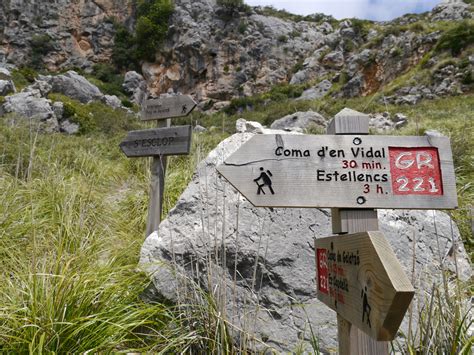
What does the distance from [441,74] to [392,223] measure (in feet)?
48.9

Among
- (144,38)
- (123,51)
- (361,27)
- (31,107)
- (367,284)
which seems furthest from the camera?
(123,51)

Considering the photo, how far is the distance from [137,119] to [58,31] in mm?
24292

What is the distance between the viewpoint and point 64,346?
147cm

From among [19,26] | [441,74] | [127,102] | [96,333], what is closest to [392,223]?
[96,333]

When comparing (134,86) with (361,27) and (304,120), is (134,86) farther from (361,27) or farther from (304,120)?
(304,120)

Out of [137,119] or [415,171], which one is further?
[137,119]

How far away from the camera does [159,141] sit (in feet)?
11.2

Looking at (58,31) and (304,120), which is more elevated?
(58,31)

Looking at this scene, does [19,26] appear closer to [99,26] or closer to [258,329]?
[99,26]

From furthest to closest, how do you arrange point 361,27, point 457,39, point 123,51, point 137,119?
point 123,51 < point 361,27 < point 457,39 < point 137,119

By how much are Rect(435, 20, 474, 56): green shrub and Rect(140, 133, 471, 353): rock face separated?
16.0m

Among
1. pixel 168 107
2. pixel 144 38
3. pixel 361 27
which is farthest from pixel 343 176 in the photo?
pixel 144 38

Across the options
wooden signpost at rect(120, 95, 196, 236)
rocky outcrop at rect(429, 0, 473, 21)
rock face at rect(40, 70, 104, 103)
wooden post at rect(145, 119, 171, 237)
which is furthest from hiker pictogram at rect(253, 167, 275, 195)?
rocky outcrop at rect(429, 0, 473, 21)

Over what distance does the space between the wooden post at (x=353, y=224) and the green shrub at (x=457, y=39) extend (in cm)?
1722
